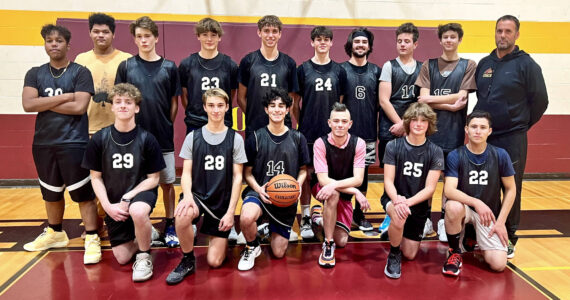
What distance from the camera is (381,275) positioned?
312cm

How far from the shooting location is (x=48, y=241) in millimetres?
3689

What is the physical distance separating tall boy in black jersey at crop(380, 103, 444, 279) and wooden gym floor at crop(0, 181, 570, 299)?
230 millimetres

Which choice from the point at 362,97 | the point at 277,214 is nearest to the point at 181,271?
the point at 277,214

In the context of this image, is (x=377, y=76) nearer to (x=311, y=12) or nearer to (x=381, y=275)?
(x=381, y=275)

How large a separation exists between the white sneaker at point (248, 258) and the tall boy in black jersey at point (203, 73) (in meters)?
1.27

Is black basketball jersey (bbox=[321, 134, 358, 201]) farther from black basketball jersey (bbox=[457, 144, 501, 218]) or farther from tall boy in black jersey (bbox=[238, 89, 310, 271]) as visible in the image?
black basketball jersey (bbox=[457, 144, 501, 218])

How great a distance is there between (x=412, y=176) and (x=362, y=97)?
1102 mm

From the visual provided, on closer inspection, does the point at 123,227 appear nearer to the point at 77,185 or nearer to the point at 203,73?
the point at 77,185

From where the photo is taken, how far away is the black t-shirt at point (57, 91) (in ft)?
11.4

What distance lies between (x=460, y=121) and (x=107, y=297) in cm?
353

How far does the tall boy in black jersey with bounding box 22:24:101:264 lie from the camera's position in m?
3.43

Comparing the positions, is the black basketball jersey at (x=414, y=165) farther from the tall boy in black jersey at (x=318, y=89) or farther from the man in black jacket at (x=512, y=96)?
the tall boy in black jersey at (x=318, y=89)

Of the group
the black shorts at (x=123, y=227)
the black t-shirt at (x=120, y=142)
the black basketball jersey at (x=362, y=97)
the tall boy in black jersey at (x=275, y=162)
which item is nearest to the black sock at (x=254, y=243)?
the tall boy in black jersey at (x=275, y=162)

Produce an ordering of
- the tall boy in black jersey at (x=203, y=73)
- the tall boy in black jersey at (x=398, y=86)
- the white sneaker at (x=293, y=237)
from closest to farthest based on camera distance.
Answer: the tall boy in black jersey at (x=203, y=73) → the white sneaker at (x=293, y=237) → the tall boy in black jersey at (x=398, y=86)
